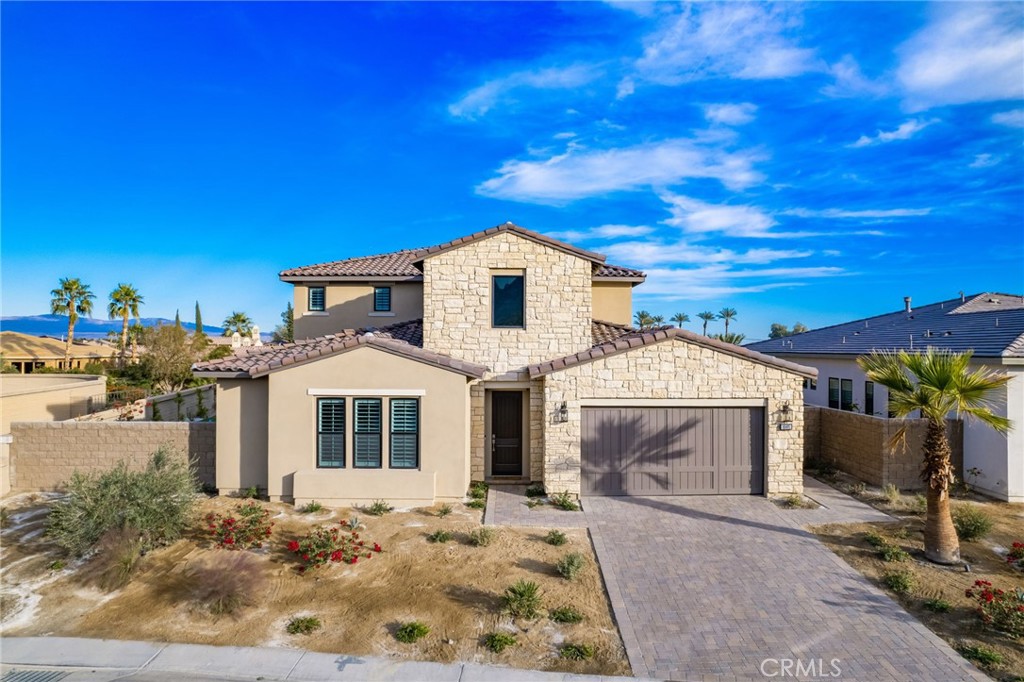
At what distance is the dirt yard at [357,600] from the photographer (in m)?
7.56

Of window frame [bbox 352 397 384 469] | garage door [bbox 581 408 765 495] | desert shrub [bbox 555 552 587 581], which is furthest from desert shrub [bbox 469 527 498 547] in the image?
garage door [bbox 581 408 765 495]

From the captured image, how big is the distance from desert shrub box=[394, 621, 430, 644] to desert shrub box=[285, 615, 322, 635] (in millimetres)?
1308

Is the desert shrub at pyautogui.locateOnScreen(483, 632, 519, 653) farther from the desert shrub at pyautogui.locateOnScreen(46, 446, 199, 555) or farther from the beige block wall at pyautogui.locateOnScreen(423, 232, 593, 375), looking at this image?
the beige block wall at pyautogui.locateOnScreen(423, 232, 593, 375)

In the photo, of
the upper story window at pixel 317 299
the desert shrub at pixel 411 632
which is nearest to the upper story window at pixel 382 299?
the upper story window at pixel 317 299

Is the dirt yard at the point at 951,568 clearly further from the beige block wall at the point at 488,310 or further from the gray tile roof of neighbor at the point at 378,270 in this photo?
the gray tile roof of neighbor at the point at 378,270

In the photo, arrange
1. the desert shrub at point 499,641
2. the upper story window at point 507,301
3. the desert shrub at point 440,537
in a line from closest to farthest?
the desert shrub at point 499,641
the desert shrub at point 440,537
the upper story window at point 507,301

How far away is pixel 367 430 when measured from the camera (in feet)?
43.4

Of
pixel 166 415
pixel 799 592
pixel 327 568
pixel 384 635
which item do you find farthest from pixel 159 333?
pixel 799 592

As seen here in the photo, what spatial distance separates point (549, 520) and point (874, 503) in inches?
342

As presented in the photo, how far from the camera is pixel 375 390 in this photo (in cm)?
1319

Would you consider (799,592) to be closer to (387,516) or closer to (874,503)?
(874,503)

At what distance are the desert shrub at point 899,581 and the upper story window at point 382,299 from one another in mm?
18285

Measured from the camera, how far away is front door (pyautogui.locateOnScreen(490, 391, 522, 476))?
1529 centimetres

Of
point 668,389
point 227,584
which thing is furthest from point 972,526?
point 227,584
